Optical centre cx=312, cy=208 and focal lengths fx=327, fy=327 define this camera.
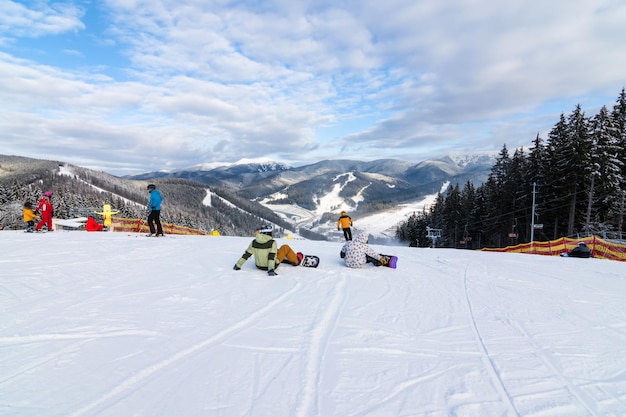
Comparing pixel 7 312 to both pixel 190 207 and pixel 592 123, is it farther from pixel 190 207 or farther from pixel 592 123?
pixel 190 207

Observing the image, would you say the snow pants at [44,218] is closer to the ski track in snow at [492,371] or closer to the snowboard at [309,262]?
the snowboard at [309,262]

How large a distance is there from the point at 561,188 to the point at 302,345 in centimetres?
3434

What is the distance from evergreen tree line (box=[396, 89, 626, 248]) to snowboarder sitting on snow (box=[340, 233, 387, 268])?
21.7m

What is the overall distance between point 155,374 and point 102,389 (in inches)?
17.1

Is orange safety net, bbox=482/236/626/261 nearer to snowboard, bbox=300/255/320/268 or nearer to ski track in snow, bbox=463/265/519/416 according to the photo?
snowboard, bbox=300/255/320/268

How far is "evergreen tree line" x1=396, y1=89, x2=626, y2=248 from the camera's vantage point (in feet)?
88.1

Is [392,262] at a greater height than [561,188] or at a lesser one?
lesser

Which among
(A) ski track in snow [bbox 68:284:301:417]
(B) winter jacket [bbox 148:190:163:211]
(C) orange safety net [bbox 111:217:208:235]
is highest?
(B) winter jacket [bbox 148:190:163:211]

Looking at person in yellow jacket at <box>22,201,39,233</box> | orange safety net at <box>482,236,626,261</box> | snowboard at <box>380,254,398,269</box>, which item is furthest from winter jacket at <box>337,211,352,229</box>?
person in yellow jacket at <box>22,201,39,233</box>

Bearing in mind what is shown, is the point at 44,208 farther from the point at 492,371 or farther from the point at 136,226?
the point at 492,371

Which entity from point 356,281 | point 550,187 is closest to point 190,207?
point 550,187

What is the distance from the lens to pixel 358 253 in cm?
883

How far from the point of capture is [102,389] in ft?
9.58

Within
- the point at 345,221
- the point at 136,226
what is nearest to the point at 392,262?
the point at 345,221
